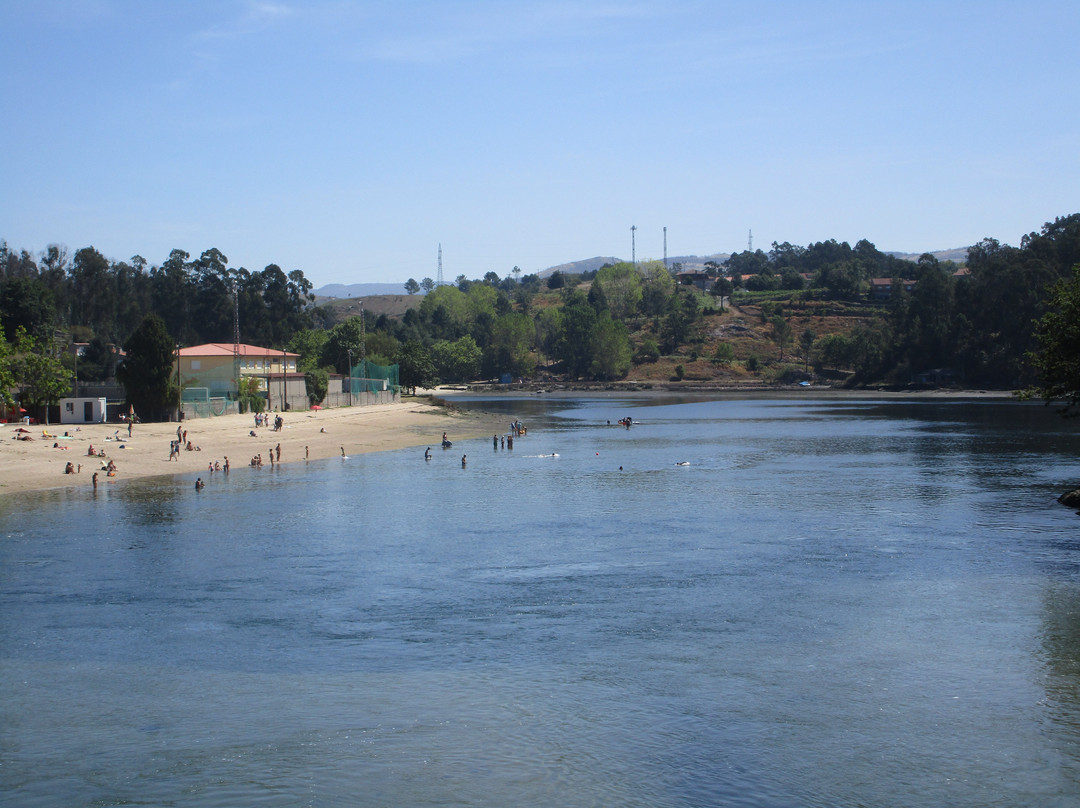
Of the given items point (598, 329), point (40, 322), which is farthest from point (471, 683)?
point (598, 329)

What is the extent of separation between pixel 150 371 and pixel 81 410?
536 cm

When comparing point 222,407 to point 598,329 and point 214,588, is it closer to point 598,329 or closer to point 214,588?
point 214,588

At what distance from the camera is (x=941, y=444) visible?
71.1 metres

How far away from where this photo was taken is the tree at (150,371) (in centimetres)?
6569

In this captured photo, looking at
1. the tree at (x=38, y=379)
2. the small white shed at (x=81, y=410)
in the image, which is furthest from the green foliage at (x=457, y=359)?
the tree at (x=38, y=379)

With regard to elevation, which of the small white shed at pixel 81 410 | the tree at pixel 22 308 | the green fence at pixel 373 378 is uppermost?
the tree at pixel 22 308

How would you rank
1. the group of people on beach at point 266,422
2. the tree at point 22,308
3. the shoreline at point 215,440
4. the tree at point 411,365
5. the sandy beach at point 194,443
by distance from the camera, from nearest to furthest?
the sandy beach at point 194,443 → the shoreline at point 215,440 → the group of people on beach at point 266,422 → the tree at point 22,308 → the tree at point 411,365

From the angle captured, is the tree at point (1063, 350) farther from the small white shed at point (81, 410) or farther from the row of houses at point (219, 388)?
the small white shed at point (81, 410)

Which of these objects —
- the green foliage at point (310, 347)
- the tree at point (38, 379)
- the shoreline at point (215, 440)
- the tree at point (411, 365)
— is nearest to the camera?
the shoreline at point (215, 440)

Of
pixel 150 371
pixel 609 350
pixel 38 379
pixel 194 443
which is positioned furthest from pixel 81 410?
pixel 609 350

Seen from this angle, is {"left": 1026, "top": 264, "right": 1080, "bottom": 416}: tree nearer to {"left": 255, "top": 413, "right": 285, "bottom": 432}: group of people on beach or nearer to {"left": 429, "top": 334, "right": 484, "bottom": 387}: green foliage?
{"left": 255, "top": 413, "right": 285, "bottom": 432}: group of people on beach

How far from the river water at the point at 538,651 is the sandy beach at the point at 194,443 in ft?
20.4

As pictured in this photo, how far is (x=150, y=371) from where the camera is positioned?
218ft

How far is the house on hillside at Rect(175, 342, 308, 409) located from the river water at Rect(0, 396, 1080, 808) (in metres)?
37.8
